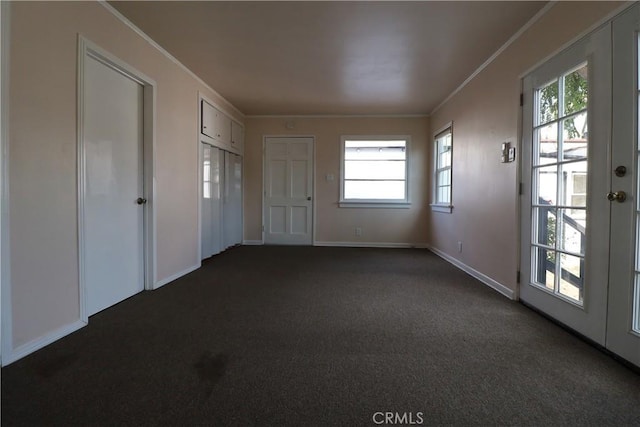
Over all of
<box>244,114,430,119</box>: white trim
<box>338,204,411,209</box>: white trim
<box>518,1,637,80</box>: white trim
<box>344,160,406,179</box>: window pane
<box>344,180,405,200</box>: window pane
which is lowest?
<box>338,204,411,209</box>: white trim

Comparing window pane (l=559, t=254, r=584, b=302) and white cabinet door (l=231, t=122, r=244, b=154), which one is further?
white cabinet door (l=231, t=122, r=244, b=154)

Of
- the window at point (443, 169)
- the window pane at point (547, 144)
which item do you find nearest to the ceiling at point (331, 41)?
the window at point (443, 169)

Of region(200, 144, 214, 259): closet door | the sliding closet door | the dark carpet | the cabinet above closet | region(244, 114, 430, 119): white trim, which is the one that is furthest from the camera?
region(244, 114, 430, 119): white trim

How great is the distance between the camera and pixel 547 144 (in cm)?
245

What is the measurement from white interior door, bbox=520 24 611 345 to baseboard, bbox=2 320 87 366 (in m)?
3.29

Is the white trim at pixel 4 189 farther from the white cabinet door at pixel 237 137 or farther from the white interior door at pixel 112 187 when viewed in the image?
the white cabinet door at pixel 237 137

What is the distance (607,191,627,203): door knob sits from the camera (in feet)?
5.71

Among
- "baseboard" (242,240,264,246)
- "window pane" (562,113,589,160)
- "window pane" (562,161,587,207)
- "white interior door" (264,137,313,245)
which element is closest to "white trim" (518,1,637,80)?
"window pane" (562,113,589,160)

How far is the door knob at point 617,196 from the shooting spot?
174 cm

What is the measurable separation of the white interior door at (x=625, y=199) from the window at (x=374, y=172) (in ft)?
13.4

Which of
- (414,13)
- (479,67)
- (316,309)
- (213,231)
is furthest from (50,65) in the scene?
(479,67)

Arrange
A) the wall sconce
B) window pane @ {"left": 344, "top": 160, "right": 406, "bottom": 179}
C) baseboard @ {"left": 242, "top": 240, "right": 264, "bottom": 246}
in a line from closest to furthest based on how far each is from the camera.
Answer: the wall sconce < window pane @ {"left": 344, "top": 160, "right": 406, "bottom": 179} < baseboard @ {"left": 242, "top": 240, "right": 264, "bottom": 246}

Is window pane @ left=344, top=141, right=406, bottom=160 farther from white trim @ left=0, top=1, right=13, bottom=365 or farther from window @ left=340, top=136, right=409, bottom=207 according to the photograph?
white trim @ left=0, top=1, right=13, bottom=365

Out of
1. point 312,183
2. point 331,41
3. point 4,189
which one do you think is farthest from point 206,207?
point 4,189
